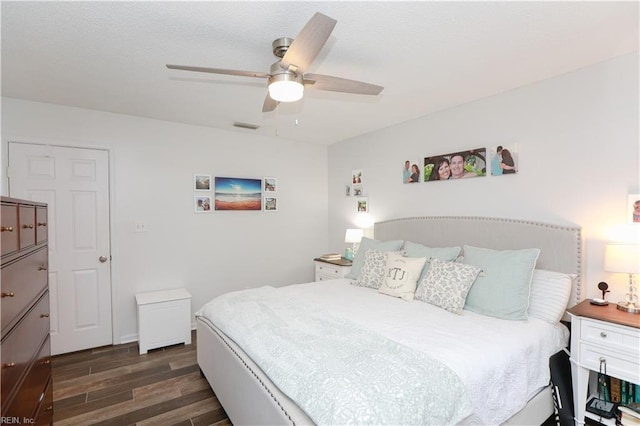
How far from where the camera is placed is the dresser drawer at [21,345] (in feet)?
4.02

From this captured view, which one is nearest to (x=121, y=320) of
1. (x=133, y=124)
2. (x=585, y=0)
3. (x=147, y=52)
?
(x=133, y=124)

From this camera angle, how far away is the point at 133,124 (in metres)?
3.55

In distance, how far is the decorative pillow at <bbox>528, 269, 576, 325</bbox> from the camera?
7.31 feet

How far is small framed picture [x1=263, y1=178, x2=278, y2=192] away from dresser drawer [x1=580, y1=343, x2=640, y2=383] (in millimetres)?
3627

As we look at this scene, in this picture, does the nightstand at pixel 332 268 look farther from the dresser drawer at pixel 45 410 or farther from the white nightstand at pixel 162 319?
the dresser drawer at pixel 45 410

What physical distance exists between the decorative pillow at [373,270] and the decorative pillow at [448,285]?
47 cm

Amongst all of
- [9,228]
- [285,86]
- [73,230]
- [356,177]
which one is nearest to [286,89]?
[285,86]

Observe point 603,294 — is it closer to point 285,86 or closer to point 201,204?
point 285,86

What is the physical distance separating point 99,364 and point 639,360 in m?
4.15

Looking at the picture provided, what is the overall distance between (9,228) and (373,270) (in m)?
2.61

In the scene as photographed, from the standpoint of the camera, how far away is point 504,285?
7.57ft

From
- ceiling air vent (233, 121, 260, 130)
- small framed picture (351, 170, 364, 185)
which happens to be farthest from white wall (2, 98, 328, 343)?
small framed picture (351, 170, 364, 185)

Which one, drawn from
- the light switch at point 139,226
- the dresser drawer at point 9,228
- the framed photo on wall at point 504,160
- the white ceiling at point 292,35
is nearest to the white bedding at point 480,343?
the framed photo on wall at point 504,160

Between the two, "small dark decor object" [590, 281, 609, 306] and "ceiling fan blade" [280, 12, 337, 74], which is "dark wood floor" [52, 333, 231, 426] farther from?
"small dark decor object" [590, 281, 609, 306]
